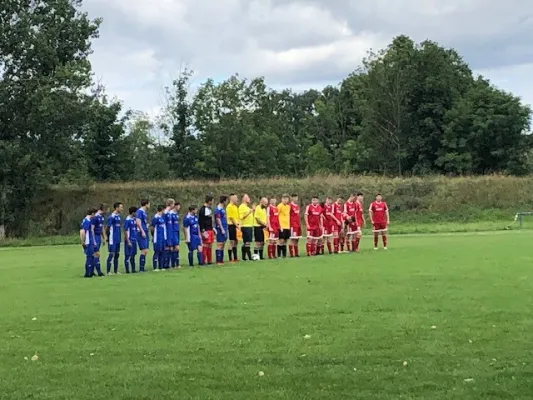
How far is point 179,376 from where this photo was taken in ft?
26.2

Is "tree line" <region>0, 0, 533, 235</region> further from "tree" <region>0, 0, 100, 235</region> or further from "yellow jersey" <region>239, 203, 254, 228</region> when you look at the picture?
"yellow jersey" <region>239, 203, 254, 228</region>

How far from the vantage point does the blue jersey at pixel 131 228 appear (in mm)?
21922

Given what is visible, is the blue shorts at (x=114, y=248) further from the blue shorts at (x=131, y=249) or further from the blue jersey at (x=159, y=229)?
the blue jersey at (x=159, y=229)

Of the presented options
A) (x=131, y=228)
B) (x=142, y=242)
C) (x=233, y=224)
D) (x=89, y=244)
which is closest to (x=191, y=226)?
(x=142, y=242)

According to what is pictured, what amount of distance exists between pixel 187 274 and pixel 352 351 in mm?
11363

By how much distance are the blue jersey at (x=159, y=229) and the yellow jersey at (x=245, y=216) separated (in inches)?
120

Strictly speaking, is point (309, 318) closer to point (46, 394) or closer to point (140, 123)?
point (46, 394)

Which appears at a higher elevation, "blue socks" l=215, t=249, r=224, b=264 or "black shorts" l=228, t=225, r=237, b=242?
"black shorts" l=228, t=225, r=237, b=242

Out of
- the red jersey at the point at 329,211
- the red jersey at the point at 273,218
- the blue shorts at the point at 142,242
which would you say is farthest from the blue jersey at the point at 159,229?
the red jersey at the point at 329,211

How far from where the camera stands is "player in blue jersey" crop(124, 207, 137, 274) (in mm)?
21797

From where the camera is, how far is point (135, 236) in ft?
72.4

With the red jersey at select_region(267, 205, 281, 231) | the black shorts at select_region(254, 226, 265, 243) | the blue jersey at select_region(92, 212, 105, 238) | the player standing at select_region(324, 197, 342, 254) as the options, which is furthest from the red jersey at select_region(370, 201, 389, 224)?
the blue jersey at select_region(92, 212, 105, 238)

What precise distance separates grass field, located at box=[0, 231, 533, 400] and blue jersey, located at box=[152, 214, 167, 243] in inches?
166

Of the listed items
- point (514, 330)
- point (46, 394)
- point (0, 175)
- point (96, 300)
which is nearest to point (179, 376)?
point (46, 394)
